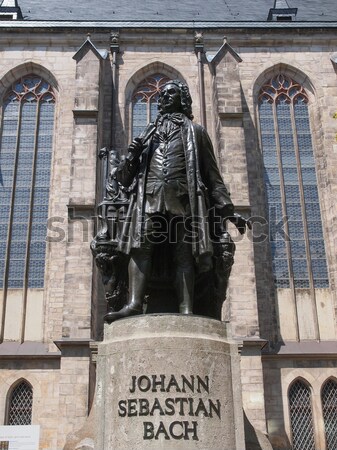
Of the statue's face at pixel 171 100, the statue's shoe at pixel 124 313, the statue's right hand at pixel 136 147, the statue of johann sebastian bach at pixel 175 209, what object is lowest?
the statue's shoe at pixel 124 313

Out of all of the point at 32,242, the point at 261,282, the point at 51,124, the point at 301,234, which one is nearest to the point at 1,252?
the point at 32,242

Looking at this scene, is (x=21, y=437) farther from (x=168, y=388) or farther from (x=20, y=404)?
(x=168, y=388)

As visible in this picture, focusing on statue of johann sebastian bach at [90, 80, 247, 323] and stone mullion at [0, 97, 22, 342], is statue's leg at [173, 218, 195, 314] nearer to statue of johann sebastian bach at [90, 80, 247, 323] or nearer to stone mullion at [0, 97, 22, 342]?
statue of johann sebastian bach at [90, 80, 247, 323]

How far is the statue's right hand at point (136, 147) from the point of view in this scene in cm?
477

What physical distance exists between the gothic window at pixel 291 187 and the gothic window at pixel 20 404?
305 inches

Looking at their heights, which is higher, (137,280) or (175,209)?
(175,209)

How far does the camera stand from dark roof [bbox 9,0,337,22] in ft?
70.4

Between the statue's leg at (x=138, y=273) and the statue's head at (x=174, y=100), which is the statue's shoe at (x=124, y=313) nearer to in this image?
the statue's leg at (x=138, y=273)

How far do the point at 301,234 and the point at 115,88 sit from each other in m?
7.63

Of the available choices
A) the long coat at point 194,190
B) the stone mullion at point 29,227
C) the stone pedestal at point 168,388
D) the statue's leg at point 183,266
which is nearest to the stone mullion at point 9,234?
the stone mullion at point 29,227

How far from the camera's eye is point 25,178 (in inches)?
691

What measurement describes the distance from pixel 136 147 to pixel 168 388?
2.05 m

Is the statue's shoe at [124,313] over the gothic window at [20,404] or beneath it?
beneath

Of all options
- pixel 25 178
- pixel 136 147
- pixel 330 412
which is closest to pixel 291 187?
pixel 330 412
